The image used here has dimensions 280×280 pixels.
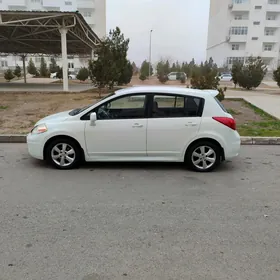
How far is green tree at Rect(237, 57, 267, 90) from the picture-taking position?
2478cm

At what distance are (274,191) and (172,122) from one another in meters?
2.03

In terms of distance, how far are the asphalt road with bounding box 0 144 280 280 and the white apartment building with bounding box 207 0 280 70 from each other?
215 feet

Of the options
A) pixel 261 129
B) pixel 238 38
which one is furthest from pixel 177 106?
pixel 238 38

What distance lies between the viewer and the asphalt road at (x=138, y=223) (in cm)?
250

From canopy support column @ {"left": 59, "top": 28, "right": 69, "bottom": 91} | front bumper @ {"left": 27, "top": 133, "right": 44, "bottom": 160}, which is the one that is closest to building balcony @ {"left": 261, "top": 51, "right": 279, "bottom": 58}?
canopy support column @ {"left": 59, "top": 28, "right": 69, "bottom": 91}

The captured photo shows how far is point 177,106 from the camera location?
5047 millimetres

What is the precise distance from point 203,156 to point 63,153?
2.63 metres

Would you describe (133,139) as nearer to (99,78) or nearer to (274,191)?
(274,191)

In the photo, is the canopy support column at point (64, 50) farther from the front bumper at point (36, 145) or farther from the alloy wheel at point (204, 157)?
the alloy wheel at point (204, 157)

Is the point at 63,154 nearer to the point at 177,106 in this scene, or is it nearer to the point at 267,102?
the point at 177,106

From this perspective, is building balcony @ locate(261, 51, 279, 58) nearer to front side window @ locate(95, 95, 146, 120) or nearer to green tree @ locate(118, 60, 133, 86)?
green tree @ locate(118, 60, 133, 86)

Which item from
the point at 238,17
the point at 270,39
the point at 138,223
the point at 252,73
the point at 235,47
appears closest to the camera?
the point at 138,223

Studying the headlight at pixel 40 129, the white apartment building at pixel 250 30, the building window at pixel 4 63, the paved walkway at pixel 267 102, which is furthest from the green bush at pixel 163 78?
the building window at pixel 4 63

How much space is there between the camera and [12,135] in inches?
279
